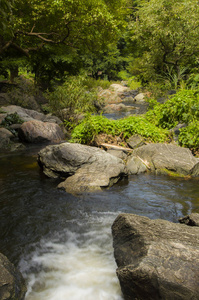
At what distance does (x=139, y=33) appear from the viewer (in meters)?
20.2

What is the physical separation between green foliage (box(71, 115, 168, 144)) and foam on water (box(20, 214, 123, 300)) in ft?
13.3

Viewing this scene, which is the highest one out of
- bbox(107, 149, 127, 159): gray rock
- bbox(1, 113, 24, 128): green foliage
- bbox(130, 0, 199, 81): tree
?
bbox(130, 0, 199, 81): tree

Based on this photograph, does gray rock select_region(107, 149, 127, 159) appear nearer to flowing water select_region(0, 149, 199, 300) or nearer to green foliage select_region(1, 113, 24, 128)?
flowing water select_region(0, 149, 199, 300)

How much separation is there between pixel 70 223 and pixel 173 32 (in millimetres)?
17164

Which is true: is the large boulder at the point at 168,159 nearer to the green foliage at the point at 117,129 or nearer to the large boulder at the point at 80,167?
the green foliage at the point at 117,129

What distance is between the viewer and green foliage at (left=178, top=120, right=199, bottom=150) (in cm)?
682

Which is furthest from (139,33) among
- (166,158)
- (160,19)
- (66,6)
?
(166,158)

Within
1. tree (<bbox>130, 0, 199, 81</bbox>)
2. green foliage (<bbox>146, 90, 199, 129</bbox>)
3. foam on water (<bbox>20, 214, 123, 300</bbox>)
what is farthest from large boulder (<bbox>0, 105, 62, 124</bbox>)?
tree (<bbox>130, 0, 199, 81</bbox>)

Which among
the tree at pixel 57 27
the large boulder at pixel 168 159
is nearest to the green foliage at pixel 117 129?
the large boulder at pixel 168 159

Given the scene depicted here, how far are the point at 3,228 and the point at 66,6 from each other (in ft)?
44.7

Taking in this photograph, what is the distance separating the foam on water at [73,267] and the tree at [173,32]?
55.3ft

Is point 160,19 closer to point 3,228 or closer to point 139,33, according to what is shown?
point 139,33

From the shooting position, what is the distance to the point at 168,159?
6.13 metres

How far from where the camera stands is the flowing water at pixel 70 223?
8.79 feet
